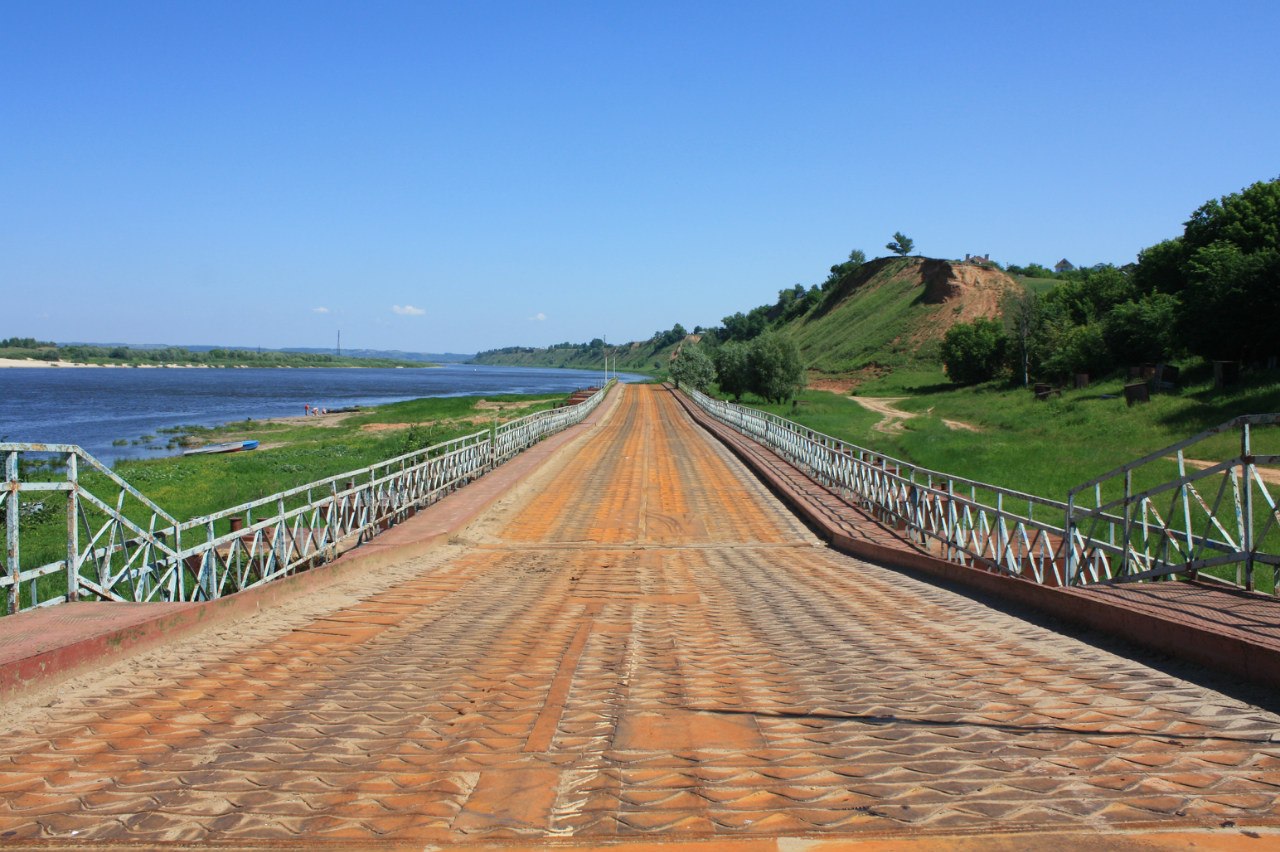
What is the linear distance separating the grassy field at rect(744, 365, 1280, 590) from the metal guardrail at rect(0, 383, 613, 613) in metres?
12.3

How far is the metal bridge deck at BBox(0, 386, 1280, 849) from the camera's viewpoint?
324cm

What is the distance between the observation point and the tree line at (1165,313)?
39125mm

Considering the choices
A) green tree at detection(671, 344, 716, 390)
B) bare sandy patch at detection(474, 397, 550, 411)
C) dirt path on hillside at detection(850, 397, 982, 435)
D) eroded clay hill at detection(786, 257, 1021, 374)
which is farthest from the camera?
eroded clay hill at detection(786, 257, 1021, 374)

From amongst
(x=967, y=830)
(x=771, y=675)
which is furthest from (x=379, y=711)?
(x=967, y=830)

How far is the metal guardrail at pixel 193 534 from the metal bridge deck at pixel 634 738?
1.07m

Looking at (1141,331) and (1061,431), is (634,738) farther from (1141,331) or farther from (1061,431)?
(1141,331)

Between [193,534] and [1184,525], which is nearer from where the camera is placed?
[1184,525]

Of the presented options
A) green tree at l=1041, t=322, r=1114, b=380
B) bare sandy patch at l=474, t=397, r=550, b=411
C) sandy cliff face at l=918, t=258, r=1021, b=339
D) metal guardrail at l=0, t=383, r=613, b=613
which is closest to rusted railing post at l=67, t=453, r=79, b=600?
metal guardrail at l=0, t=383, r=613, b=613

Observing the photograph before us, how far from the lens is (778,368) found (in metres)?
66.1

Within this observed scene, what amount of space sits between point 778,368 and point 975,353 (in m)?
15.7

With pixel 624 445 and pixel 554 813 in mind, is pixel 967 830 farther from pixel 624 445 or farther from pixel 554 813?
pixel 624 445

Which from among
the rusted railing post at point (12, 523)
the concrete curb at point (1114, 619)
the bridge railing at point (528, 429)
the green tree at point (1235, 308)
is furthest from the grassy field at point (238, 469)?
the green tree at point (1235, 308)

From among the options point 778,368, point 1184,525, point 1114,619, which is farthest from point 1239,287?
point 1114,619

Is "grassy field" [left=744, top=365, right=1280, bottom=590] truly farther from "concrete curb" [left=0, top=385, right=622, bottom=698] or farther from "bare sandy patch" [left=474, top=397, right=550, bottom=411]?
"bare sandy patch" [left=474, top=397, right=550, bottom=411]
